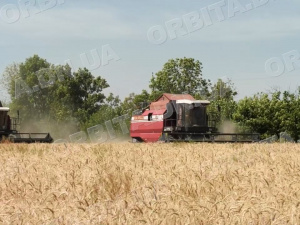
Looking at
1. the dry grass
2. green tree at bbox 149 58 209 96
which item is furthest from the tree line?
the dry grass

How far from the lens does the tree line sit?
171ft

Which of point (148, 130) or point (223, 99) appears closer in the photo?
point (148, 130)

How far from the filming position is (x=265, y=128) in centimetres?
5184

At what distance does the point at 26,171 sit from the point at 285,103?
47.5 m

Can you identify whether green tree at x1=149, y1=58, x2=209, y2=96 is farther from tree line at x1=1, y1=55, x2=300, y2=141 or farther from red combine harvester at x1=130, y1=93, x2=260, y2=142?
red combine harvester at x1=130, y1=93, x2=260, y2=142

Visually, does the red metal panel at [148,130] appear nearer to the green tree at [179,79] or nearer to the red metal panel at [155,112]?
the red metal panel at [155,112]

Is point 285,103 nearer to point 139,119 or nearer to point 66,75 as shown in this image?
point 139,119

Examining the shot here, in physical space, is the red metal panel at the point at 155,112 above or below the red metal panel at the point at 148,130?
above

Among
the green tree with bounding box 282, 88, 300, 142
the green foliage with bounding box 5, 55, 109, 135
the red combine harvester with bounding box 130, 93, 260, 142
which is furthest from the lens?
the green foliage with bounding box 5, 55, 109, 135

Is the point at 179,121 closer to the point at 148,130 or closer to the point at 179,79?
the point at 148,130

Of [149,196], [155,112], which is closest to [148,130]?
[155,112]

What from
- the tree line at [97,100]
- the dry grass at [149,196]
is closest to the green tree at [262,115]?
the tree line at [97,100]

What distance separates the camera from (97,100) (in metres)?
81.8

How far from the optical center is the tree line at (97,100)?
171 feet
